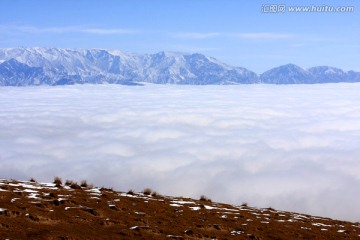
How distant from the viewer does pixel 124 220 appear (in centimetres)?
1855

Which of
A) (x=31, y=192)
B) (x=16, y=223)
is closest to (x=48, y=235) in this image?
(x=16, y=223)

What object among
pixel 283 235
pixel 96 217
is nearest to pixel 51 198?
pixel 96 217

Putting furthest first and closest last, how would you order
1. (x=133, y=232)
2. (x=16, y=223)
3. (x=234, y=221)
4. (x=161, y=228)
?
(x=234, y=221), (x=161, y=228), (x=133, y=232), (x=16, y=223)

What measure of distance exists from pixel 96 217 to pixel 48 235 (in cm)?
391

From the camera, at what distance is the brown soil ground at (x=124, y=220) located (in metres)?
15.9

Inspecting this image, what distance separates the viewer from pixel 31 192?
22156 mm

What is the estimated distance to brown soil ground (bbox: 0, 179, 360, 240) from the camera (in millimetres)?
15867

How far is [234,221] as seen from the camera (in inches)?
869

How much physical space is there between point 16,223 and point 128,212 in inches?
239

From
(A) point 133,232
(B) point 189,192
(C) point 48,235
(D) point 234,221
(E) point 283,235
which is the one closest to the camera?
(C) point 48,235

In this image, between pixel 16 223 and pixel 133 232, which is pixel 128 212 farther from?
pixel 16 223

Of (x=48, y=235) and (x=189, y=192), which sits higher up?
(x=48, y=235)

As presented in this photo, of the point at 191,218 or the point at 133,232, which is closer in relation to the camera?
the point at 133,232

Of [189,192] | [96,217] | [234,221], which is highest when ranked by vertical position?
[96,217]
